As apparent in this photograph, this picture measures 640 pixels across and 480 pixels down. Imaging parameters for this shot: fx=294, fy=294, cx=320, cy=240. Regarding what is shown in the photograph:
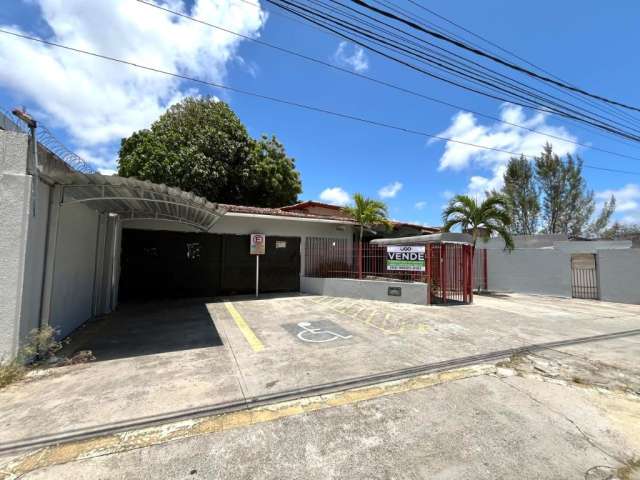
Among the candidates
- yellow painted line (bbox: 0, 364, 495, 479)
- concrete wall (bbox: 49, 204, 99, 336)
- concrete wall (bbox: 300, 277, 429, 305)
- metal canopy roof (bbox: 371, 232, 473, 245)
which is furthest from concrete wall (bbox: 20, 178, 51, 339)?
metal canopy roof (bbox: 371, 232, 473, 245)

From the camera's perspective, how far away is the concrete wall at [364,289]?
30.8 feet

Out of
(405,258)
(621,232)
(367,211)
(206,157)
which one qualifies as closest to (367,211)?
(367,211)

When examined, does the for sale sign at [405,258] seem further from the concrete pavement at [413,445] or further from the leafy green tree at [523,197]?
the leafy green tree at [523,197]

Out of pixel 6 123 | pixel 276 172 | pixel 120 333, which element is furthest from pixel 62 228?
pixel 276 172

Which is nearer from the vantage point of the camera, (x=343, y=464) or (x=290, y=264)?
(x=343, y=464)

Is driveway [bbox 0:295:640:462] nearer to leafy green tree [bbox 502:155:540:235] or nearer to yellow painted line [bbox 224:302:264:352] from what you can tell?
yellow painted line [bbox 224:302:264:352]

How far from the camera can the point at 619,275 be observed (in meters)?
11.2

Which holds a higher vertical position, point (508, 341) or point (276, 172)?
point (276, 172)

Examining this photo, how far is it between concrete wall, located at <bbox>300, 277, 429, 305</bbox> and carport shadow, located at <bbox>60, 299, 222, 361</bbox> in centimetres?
430

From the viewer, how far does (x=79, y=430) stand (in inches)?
107

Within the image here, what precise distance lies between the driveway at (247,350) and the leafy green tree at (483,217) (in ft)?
13.8

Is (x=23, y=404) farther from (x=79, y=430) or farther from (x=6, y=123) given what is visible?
→ (x=6, y=123)

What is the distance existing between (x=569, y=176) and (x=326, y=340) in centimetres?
2686

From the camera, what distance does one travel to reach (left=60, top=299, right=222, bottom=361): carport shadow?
4945 millimetres
